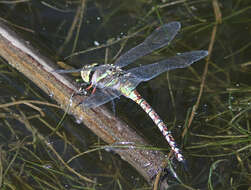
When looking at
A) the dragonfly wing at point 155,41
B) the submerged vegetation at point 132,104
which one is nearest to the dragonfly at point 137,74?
A: the dragonfly wing at point 155,41

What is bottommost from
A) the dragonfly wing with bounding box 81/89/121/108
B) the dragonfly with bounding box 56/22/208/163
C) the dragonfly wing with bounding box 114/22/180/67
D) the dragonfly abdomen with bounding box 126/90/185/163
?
the dragonfly abdomen with bounding box 126/90/185/163

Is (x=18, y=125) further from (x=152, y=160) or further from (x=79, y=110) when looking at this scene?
(x=152, y=160)

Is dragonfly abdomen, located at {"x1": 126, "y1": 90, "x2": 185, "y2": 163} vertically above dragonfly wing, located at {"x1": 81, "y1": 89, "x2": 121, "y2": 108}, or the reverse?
dragonfly wing, located at {"x1": 81, "y1": 89, "x2": 121, "y2": 108}

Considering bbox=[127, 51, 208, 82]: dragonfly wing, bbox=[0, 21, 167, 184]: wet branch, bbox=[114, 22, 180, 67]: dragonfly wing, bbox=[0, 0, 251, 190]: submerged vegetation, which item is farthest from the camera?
bbox=[114, 22, 180, 67]: dragonfly wing

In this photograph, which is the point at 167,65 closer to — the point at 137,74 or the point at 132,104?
the point at 137,74

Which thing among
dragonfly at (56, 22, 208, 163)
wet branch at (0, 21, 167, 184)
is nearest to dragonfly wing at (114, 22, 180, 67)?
dragonfly at (56, 22, 208, 163)

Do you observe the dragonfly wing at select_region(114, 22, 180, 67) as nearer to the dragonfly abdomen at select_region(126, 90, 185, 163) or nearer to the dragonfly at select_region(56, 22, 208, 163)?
the dragonfly at select_region(56, 22, 208, 163)

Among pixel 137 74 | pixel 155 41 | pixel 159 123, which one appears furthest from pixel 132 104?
pixel 155 41
